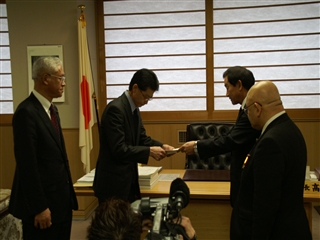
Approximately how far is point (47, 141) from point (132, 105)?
62 cm

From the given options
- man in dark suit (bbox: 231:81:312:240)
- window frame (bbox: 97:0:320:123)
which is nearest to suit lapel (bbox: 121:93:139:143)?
man in dark suit (bbox: 231:81:312:240)

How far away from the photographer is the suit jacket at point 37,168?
1904 mm

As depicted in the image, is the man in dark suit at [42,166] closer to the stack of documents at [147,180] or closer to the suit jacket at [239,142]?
the stack of documents at [147,180]

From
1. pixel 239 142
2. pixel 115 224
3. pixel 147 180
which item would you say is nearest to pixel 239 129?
pixel 239 142

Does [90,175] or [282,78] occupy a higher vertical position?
[282,78]

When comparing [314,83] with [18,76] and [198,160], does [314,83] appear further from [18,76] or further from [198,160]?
[18,76]

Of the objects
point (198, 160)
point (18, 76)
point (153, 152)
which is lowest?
point (198, 160)

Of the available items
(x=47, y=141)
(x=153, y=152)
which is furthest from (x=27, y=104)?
(x=153, y=152)

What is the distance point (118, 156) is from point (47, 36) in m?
2.43

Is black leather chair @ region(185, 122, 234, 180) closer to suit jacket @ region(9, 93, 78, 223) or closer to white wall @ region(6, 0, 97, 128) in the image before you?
suit jacket @ region(9, 93, 78, 223)

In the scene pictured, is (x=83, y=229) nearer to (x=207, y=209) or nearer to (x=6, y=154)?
(x=6, y=154)

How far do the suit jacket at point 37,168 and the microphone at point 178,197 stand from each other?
3.59 feet

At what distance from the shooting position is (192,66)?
14.6 feet

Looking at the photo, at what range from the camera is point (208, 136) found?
10.8ft
